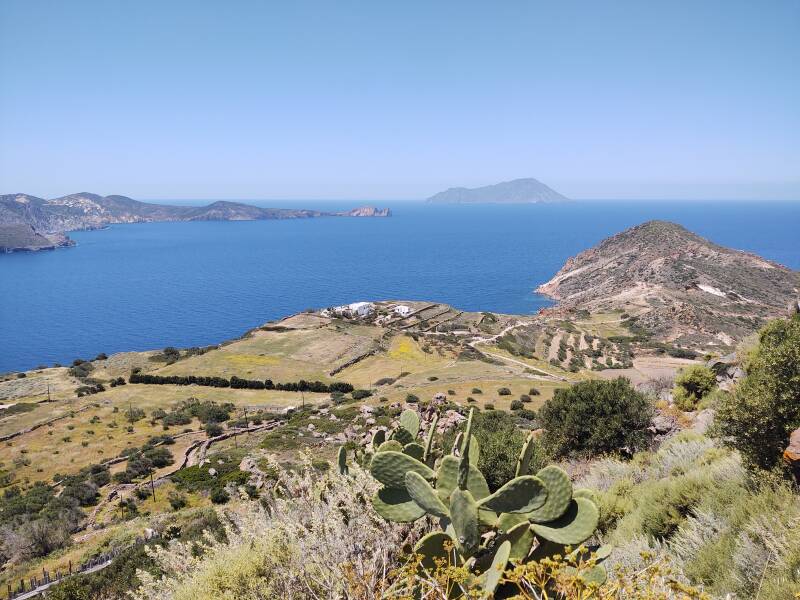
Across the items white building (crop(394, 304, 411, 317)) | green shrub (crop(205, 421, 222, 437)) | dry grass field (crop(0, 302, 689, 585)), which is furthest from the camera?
white building (crop(394, 304, 411, 317))

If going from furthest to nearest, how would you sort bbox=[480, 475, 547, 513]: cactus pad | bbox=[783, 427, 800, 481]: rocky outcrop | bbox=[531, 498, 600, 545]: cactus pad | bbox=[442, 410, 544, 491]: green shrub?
bbox=[442, 410, 544, 491]: green shrub < bbox=[783, 427, 800, 481]: rocky outcrop < bbox=[480, 475, 547, 513]: cactus pad < bbox=[531, 498, 600, 545]: cactus pad

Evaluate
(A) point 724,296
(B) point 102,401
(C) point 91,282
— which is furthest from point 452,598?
(C) point 91,282

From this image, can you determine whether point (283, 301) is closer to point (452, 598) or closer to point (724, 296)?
point (724, 296)

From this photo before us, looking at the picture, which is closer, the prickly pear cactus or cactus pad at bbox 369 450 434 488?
the prickly pear cactus

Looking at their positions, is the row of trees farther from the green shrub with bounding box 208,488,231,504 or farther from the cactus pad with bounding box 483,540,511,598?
the cactus pad with bounding box 483,540,511,598

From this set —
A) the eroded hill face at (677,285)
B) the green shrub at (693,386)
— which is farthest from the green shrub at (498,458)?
the eroded hill face at (677,285)

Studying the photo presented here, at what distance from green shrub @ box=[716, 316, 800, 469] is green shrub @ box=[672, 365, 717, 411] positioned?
31.2ft

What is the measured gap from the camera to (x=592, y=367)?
5962 centimetres

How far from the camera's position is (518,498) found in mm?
4750

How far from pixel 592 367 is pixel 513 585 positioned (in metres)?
60.5

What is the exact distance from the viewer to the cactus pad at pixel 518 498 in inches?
185

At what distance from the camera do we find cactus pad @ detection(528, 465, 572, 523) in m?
4.69

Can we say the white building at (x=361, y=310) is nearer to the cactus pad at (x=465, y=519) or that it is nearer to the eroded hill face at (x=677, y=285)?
the eroded hill face at (x=677, y=285)

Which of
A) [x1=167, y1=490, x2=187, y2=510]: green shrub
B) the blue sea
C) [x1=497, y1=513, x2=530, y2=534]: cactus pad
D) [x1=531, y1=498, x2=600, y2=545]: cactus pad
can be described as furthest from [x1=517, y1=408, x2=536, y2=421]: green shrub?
the blue sea
